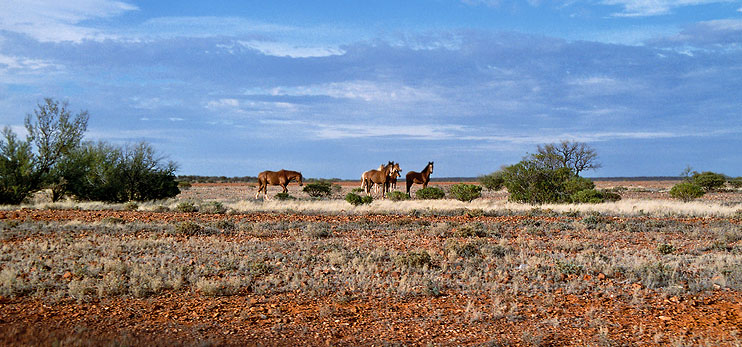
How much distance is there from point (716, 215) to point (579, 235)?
9.74m

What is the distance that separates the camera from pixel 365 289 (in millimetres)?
8727

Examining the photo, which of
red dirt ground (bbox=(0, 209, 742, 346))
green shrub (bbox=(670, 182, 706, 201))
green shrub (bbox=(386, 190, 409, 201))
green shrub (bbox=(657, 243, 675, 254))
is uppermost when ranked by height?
green shrub (bbox=(670, 182, 706, 201))

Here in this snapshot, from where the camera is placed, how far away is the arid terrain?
6.81 meters

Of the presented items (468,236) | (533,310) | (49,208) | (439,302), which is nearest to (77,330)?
(439,302)

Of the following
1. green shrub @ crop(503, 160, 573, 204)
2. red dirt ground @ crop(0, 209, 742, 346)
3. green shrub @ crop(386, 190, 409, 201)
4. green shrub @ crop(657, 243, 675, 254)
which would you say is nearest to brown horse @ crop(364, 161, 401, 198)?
green shrub @ crop(386, 190, 409, 201)

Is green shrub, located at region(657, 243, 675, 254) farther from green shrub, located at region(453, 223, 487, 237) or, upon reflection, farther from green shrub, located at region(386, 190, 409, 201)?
green shrub, located at region(386, 190, 409, 201)

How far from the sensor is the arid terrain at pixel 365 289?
6.81m

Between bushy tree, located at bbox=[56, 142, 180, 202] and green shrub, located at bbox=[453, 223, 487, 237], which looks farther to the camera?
bushy tree, located at bbox=[56, 142, 180, 202]

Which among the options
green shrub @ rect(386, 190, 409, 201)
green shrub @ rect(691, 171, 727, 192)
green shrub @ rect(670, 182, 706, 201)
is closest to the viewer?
green shrub @ rect(386, 190, 409, 201)

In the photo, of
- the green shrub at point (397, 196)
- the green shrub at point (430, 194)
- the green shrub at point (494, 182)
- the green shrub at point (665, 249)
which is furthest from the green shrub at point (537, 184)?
the green shrub at point (494, 182)

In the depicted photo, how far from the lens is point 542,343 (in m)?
6.51

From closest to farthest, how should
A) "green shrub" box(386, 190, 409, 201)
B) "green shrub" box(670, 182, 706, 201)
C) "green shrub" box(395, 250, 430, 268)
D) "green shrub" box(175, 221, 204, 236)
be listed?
"green shrub" box(395, 250, 430, 268), "green shrub" box(175, 221, 204, 236), "green shrub" box(386, 190, 409, 201), "green shrub" box(670, 182, 706, 201)

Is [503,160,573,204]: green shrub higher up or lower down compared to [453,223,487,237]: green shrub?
higher up

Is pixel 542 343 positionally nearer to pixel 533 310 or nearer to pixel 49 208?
pixel 533 310
